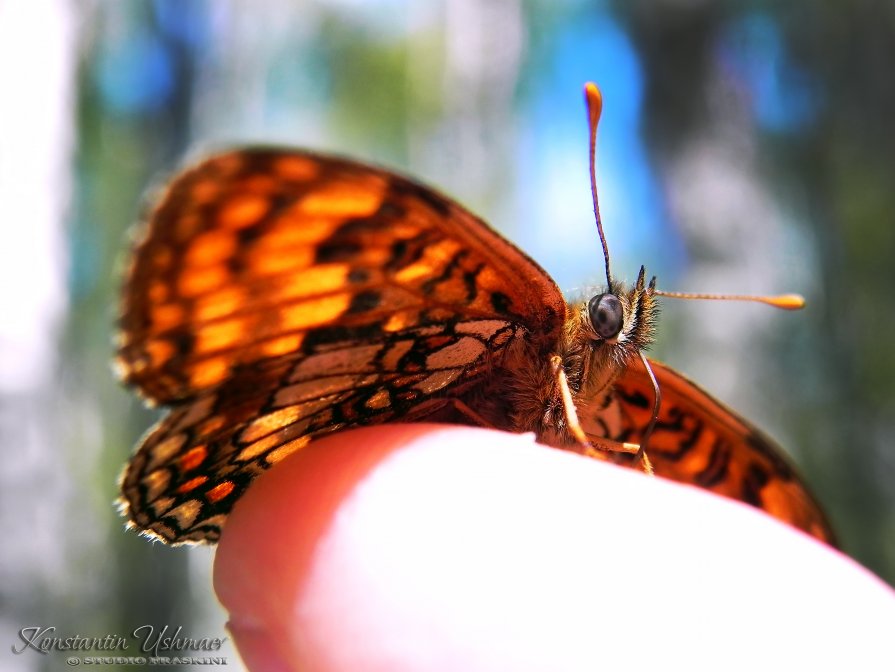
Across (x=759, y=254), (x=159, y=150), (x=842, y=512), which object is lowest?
(x=842, y=512)

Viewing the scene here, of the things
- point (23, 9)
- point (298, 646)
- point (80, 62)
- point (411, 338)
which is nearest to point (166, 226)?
point (411, 338)

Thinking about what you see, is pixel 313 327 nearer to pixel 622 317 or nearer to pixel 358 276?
pixel 358 276

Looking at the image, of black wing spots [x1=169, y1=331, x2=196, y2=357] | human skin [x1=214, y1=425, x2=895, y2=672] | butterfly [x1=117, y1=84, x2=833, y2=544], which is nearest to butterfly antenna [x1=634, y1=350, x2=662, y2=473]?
butterfly [x1=117, y1=84, x2=833, y2=544]

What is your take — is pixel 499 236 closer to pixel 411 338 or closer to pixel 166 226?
pixel 411 338

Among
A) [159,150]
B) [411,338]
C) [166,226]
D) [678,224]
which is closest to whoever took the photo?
[166,226]

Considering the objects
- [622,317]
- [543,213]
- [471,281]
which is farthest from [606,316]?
[543,213]

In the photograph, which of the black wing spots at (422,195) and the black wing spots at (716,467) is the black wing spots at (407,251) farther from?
the black wing spots at (716,467)
